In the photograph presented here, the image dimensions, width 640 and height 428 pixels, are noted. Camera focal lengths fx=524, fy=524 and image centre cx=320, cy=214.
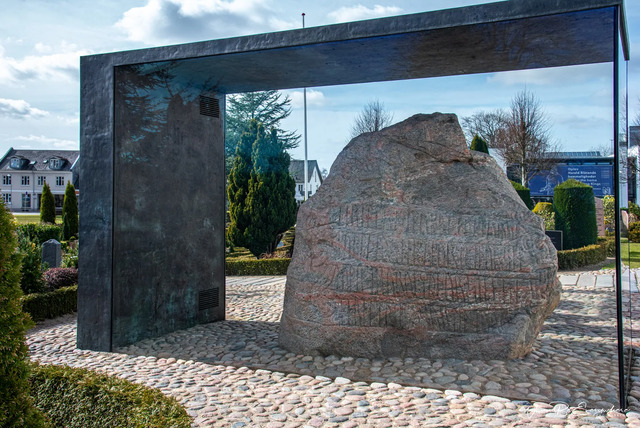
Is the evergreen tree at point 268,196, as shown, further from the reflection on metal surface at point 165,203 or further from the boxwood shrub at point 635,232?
the boxwood shrub at point 635,232

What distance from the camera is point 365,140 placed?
5836 mm

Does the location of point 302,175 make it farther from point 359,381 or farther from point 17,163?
point 17,163

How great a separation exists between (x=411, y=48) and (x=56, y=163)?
2063 inches

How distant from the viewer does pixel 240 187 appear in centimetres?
1688

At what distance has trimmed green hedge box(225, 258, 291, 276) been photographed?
47.0 ft

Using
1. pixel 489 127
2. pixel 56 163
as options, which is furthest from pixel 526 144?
pixel 56 163

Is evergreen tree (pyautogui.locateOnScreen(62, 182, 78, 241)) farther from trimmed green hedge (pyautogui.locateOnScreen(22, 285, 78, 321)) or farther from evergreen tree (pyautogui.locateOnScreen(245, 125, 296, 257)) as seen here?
trimmed green hedge (pyautogui.locateOnScreen(22, 285, 78, 321))

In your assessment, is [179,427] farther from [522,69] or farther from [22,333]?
[522,69]

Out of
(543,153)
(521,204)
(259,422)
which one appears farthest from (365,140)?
(543,153)

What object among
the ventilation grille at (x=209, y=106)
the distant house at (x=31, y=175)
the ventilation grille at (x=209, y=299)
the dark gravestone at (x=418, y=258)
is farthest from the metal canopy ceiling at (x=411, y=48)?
the distant house at (x=31, y=175)

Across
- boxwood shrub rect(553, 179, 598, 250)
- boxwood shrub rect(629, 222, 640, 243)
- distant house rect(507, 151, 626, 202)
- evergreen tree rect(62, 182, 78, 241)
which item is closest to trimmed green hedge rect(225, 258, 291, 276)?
boxwood shrub rect(553, 179, 598, 250)

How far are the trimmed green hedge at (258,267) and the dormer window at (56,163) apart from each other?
141ft

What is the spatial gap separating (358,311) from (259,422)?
5.86 feet

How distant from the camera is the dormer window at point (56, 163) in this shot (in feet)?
166
